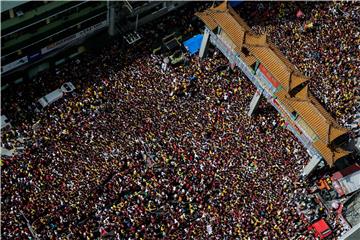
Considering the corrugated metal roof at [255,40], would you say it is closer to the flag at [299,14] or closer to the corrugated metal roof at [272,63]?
the corrugated metal roof at [272,63]

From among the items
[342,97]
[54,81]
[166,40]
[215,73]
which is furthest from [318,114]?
[54,81]

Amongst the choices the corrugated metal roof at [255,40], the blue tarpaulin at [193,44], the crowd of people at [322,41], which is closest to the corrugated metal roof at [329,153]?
the crowd of people at [322,41]

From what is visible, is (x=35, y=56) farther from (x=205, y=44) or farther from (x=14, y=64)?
(x=205, y=44)

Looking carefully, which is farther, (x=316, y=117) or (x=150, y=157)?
(x=150, y=157)

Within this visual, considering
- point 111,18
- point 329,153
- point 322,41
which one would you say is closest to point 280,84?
point 329,153

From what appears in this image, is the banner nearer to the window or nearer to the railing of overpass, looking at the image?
the railing of overpass

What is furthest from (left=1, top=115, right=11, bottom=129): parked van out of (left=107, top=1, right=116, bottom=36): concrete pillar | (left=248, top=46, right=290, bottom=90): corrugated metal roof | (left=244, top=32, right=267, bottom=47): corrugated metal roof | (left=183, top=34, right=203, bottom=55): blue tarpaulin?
(left=248, top=46, right=290, bottom=90): corrugated metal roof

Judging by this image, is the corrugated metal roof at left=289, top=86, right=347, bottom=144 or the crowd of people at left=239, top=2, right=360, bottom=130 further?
the crowd of people at left=239, top=2, right=360, bottom=130
